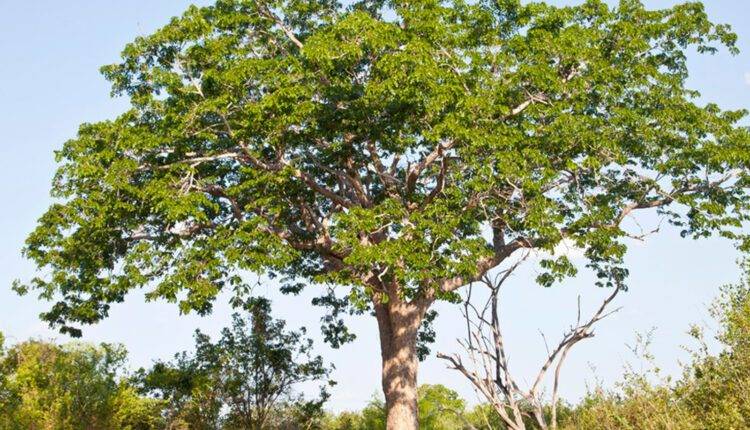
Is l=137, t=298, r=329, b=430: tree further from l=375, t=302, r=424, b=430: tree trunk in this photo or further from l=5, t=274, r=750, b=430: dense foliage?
l=375, t=302, r=424, b=430: tree trunk

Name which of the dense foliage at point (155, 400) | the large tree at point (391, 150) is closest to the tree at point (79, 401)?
the dense foliage at point (155, 400)

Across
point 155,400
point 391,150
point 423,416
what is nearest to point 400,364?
point 391,150

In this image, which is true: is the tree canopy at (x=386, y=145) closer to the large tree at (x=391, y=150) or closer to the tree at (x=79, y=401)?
the large tree at (x=391, y=150)

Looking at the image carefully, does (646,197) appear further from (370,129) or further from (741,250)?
(370,129)

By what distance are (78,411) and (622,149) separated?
20.6 metres

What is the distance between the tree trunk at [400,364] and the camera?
61.3 ft

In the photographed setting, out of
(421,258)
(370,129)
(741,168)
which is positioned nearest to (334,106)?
(370,129)

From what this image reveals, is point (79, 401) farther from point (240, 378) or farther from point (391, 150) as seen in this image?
point (391, 150)

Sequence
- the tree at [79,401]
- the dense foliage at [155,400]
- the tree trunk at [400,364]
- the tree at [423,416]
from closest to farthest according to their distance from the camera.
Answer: the dense foliage at [155,400]
the tree trunk at [400,364]
the tree at [79,401]
the tree at [423,416]

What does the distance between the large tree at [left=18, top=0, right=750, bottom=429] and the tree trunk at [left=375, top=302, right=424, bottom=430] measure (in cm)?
5

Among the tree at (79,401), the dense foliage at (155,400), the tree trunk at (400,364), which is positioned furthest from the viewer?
the tree at (79,401)

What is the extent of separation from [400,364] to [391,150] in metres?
5.37

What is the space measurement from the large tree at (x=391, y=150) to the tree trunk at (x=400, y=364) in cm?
5

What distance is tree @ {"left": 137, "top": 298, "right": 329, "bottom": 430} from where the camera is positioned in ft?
88.1
